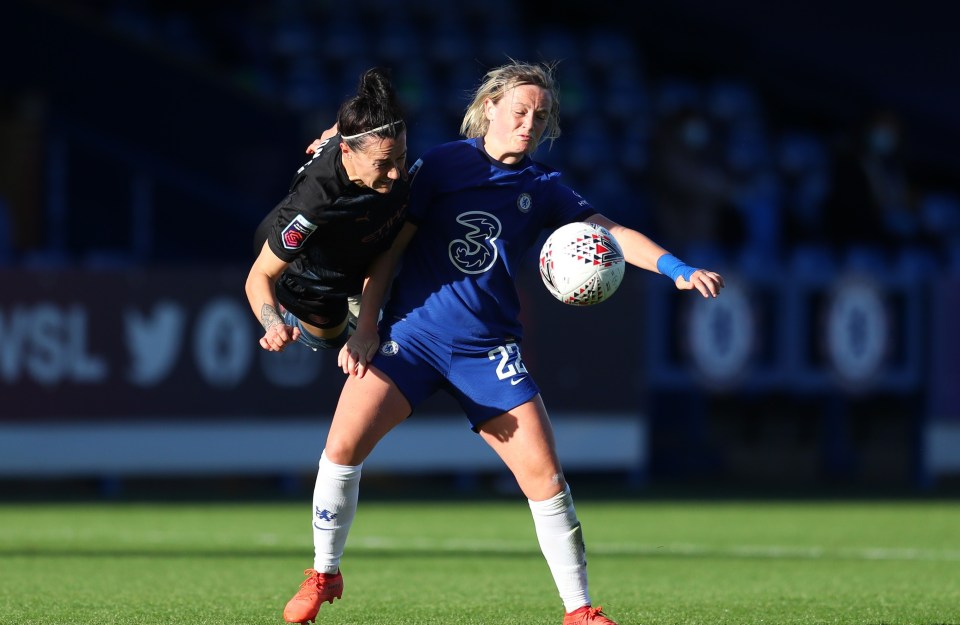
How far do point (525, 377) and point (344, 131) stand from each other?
1068 millimetres

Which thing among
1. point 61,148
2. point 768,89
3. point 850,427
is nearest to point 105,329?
point 61,148

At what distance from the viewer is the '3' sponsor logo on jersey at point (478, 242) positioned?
583 centimetres

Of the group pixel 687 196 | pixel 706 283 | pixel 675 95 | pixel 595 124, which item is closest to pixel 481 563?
pixel 706 283

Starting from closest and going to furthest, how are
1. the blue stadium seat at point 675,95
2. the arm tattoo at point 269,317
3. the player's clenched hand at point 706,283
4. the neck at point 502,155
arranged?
the player's clenched hand at point 706,283
the arm tattoo at point 269,317
the neck at point 502,155
the blue stadium seat at point 675,95

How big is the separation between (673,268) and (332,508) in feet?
4.85

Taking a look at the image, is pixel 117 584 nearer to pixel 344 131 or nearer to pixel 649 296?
pixel 344 131

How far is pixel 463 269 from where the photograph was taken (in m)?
5.84

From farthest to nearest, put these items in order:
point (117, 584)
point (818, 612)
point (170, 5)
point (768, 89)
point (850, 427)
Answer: point (768, 89) → point (170, 5) → point (850, 427) → point (117, 584) → point (818, 612)

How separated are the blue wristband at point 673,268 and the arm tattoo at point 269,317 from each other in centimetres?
133

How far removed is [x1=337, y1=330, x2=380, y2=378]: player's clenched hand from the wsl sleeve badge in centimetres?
39

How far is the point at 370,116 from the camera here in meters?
5.60

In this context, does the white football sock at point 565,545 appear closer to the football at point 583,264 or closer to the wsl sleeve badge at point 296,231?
the football at point 583,264

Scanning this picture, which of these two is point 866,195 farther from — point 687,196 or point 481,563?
point 481,563

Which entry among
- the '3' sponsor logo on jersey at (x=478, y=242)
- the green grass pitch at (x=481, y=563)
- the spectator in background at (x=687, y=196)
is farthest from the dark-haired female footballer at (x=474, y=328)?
the spectator in background at (x=687, y=196)
